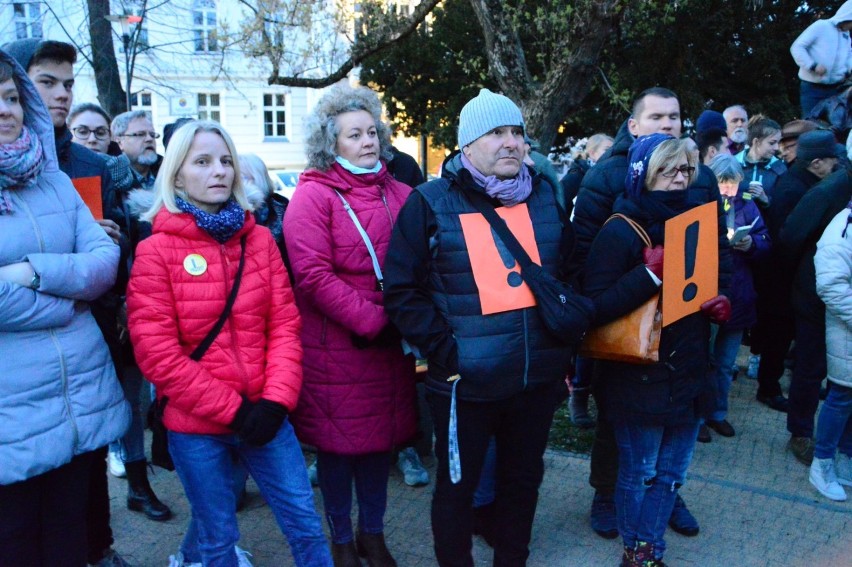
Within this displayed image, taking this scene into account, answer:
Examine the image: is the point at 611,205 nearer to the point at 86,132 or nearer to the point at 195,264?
the point at 195,264

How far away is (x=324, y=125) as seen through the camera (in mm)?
3273

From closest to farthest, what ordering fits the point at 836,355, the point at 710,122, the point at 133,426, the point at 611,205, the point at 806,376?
1. the point at 611,205
2. the point at 133,426
3. the point at 836,355
4. the point at 806,376
5. the point at 710,122

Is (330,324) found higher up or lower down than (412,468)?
higher up

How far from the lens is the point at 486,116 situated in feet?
9.75

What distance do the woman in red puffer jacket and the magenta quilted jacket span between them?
0.21m

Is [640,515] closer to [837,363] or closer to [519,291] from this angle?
[519,291]

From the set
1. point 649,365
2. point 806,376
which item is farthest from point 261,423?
point 806,376

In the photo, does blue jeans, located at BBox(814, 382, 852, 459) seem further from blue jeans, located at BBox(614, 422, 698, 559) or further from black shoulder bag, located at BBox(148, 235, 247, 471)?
black shoulder bag, located at BBox(148, 235, 247, 471)

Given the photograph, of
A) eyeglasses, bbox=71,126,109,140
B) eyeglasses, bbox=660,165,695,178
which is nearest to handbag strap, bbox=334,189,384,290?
eyeglasses, bbox=660,165,695,178

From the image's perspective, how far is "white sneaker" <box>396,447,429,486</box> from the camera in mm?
4332

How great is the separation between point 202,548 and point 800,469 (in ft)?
12.1

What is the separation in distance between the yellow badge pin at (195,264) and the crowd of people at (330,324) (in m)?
0.01

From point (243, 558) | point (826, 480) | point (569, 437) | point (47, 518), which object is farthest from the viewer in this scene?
point (569, 437)

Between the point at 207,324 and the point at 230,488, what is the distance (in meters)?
0.67
